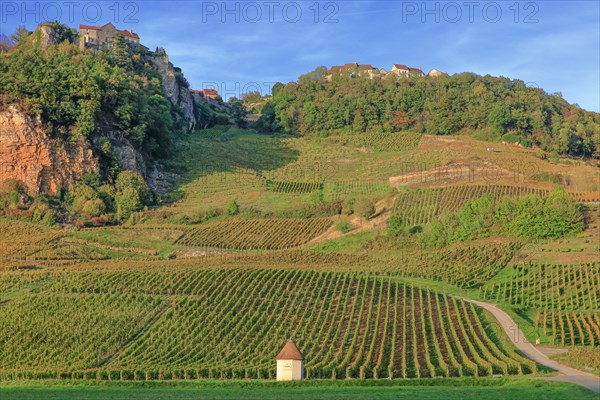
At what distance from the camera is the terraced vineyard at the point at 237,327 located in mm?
37031

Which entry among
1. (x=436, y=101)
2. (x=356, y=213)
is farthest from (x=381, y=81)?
(x=356, y=213)

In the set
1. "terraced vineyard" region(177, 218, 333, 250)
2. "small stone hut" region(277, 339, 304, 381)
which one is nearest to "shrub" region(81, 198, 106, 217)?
"terraced vineyard" region(177, 218, 333, 250)

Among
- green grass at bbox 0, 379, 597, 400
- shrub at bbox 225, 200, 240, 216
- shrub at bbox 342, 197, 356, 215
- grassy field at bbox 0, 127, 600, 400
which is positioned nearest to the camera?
green grass at bbox 0, 379, 597, 400

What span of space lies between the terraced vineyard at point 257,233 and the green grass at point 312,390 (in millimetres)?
35324

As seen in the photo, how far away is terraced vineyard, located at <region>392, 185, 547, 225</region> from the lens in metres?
72.9

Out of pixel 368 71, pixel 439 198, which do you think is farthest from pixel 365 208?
pixel 368 71

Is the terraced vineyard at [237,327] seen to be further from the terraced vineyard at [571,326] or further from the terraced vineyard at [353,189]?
the terraced vineyard at [353,189]

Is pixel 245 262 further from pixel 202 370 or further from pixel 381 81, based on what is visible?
pixel 381 81

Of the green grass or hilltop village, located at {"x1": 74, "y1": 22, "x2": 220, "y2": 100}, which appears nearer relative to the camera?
the green grass

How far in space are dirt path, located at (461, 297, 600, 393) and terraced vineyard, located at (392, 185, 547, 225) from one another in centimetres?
2120

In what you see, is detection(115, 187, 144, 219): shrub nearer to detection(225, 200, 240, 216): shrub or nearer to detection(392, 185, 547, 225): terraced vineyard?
detection(225, 200, 240, 216): shrub

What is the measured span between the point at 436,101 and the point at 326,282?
69891mm

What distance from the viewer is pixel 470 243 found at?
211ft

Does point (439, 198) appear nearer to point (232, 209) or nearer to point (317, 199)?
point (317, 199)
